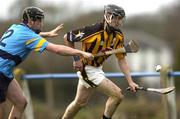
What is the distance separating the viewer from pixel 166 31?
5384cm

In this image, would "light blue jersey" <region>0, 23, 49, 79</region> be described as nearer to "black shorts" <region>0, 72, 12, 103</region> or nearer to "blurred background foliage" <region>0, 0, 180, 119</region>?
"black shorts" <region>0, 72, 12, 103</region>

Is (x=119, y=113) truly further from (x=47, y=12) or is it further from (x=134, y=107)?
(x=47, y=12)

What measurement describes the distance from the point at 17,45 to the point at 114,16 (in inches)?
61.9

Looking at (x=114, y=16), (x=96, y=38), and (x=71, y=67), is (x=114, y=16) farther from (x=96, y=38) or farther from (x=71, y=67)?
(x=71, y=67)

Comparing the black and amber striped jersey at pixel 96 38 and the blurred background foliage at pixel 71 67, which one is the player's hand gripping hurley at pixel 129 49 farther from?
the blurred background foliage at pixel 71 67

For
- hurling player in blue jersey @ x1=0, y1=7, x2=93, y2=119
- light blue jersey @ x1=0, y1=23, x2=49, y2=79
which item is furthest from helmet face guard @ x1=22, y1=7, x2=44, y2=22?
light blue jersey @ x1=0, y1=23, x2=49, y2=79

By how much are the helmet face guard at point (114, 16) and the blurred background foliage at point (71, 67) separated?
3428mm

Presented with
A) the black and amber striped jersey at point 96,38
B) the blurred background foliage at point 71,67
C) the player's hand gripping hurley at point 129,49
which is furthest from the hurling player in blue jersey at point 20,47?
the blurred background foliage at point 71,67

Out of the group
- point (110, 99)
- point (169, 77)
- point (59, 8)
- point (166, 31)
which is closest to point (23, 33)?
point (110, 99)

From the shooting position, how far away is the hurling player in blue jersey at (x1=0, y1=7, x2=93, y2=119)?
882 cm

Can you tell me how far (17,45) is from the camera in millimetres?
8992

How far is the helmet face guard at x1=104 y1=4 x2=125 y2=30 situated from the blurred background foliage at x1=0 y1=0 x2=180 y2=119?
343 cm

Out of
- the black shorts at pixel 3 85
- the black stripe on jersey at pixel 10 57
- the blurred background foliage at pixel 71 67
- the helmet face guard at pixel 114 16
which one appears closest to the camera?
the black stripe on jersey at pixel 10 57

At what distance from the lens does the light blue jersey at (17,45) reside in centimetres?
885
